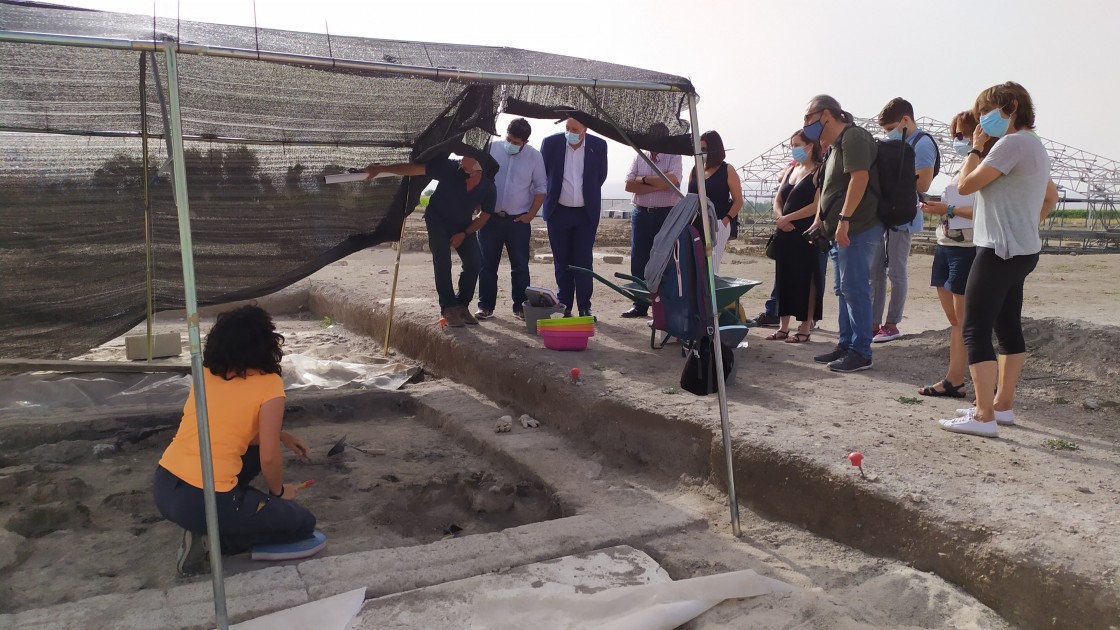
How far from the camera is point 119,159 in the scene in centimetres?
489

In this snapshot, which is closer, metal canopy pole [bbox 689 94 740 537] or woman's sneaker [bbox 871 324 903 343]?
metal canopy pole [bbox 689 94 740 537]

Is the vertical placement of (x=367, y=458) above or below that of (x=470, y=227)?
below

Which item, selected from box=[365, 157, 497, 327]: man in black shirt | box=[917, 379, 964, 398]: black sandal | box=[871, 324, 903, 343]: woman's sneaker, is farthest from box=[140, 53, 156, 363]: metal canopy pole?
box=[871, 324, 903, 343]: woman's sneaker

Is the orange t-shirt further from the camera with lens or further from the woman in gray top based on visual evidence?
the camera with lens

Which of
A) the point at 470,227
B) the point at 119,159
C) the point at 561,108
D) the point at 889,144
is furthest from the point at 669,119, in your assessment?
the point at 119,159

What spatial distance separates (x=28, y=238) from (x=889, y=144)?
5.40m

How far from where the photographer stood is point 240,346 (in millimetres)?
3139

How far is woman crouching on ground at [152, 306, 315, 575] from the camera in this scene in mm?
3148

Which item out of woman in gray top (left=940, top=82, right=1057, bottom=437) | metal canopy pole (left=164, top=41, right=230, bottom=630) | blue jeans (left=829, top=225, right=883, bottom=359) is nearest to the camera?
metal canopy pole (left=164, top=41, right=230, bottom=630)

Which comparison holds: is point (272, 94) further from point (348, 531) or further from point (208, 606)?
point (208, 606)

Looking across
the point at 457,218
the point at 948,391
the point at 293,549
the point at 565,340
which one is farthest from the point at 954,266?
the point at 293,549

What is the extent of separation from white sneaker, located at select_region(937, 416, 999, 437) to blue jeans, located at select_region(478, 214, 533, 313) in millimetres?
4015

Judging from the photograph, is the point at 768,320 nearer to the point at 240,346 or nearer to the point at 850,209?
the point at 850,209

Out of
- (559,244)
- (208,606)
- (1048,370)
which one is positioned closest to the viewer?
(208,606)
